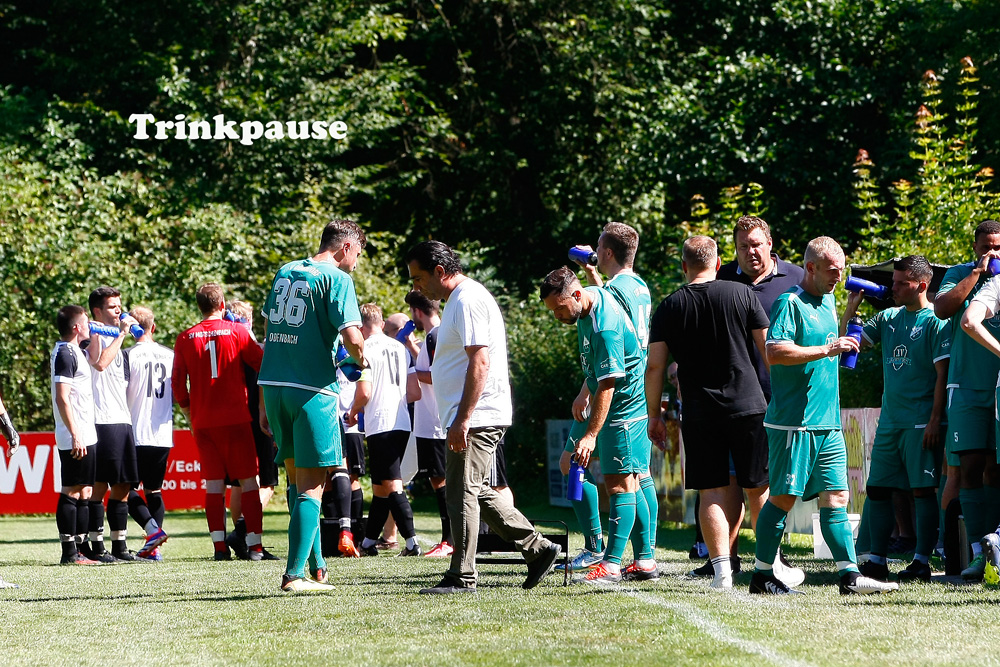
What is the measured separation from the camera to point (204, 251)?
71.8ft

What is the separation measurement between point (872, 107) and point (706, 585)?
1783 centimetres

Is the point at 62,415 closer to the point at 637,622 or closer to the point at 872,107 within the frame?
the point at 637,622

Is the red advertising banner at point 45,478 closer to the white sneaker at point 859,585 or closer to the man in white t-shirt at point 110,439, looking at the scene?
the man in white t-shirt at point 110,439

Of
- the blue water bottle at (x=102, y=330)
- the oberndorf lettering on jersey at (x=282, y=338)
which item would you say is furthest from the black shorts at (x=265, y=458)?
the oberndorf lettering on jersey at (x=282, y=338)

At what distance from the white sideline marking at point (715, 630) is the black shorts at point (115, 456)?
16.7 feet

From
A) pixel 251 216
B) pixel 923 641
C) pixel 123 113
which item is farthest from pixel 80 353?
pixel 123 113

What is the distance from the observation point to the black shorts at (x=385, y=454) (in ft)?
33.6

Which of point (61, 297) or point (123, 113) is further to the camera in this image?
point (123, 113)

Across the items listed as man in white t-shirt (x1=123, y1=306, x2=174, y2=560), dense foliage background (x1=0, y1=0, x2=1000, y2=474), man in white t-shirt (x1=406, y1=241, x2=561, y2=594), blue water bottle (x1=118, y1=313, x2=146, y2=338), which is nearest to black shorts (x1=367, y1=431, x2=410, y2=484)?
man in white t-shirt (x1=123, y1=306, x2=174, y2=560)

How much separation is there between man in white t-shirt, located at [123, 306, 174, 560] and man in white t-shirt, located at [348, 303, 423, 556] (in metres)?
1.80

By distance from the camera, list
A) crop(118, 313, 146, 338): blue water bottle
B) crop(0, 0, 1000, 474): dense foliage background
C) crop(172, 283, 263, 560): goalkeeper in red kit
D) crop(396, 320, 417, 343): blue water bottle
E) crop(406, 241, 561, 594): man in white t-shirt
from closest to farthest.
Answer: crop(406, 241, 561, 594): man in white t-shirt
crop(172, 283, 263, 560): goalkeeper in red kit
crop(118, 313, 146, 338): blue water bottle
crop(396, 320, 417, 343): blue water bottle
crop(0, 0, 1000, 474): dense foliage background

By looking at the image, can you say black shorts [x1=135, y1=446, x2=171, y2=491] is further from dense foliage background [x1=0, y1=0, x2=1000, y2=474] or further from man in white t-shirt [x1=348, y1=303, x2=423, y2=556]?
dense foliage background [x1=0, y1=0, x2=1000, y2=474]

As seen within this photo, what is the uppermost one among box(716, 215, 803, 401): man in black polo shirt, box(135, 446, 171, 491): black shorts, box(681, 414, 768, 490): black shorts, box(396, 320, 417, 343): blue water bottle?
box(716, 215, 803, 401): man in black polo shirt

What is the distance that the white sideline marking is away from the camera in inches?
182
